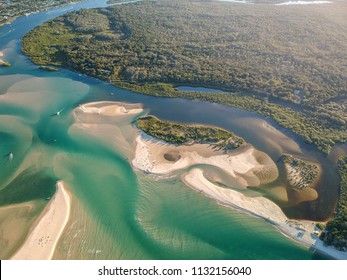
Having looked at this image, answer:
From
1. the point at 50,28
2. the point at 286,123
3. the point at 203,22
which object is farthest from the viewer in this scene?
the point at 203,22

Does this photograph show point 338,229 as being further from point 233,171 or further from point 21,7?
point 21,7

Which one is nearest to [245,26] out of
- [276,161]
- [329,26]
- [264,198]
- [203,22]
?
[203,22]

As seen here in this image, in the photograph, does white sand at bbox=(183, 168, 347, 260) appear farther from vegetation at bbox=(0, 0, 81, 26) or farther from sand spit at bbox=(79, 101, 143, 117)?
vegetation at bbox=(0, 0, 81, 26)

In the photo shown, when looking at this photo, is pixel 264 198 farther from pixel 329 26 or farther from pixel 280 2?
pixel 280 2

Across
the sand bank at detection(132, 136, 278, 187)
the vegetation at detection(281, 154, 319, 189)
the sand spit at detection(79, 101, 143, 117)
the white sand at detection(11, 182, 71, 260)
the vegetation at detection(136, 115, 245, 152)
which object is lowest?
the white sand at detection(11, 182, 71, 260)

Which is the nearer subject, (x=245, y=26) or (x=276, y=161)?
(x=276, y=161)

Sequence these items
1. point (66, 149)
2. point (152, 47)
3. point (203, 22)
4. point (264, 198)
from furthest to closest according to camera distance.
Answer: point (203, 22)
point (152, 47)
point (66, 149)
point (264, 198)

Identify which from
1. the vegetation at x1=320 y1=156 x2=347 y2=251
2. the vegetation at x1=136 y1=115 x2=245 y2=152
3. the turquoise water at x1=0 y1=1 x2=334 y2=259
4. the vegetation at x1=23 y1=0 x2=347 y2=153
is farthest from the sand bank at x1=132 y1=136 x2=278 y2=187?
the vegetation at x1=23 y1=0 x2=347 y2=153
